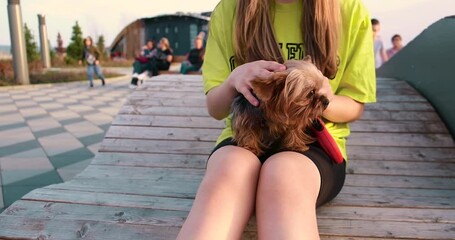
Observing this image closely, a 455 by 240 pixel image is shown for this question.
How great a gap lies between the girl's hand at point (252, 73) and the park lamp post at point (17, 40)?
1328 centimetres

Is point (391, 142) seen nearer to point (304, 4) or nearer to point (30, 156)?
point (304, 4)

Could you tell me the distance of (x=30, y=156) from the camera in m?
4.80

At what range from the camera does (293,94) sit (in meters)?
1.80

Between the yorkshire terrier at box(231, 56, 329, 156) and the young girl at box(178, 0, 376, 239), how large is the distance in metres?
0.05

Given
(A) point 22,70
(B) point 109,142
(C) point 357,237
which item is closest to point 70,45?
(A) point 22,70

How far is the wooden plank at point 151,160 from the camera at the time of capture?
2.86 meters

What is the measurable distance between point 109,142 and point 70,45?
28545 mm

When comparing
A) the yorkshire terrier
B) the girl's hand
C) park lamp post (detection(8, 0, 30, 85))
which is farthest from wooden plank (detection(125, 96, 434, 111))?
park lamp post (detection(8, 0, 30, 85))

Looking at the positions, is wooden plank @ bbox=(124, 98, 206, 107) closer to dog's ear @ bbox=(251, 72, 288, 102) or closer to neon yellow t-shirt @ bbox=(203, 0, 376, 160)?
neon yellow t-shirt @ bbox=(203, 0, 376, 160)

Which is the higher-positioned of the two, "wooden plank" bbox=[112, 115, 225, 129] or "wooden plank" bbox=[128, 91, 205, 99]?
"wooden plank" bbox=[128, 91, 205, 99]

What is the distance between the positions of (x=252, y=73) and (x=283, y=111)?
0.25m

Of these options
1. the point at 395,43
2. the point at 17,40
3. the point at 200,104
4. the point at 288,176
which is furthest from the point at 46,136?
the point at 17,40

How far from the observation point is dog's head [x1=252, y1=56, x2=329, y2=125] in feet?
5.79

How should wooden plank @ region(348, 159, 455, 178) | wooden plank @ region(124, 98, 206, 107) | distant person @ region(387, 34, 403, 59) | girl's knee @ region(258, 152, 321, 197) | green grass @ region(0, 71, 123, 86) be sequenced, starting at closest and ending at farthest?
girl's knee @ region(258, 152, 321, 197), wooden plank @ region(348, 159, 455, 178), wooden plank @ region(124, 98, 206, 107), distant person @ region(387, 34, 403, 59), green grass @ region(0, 71, 123, 86)
